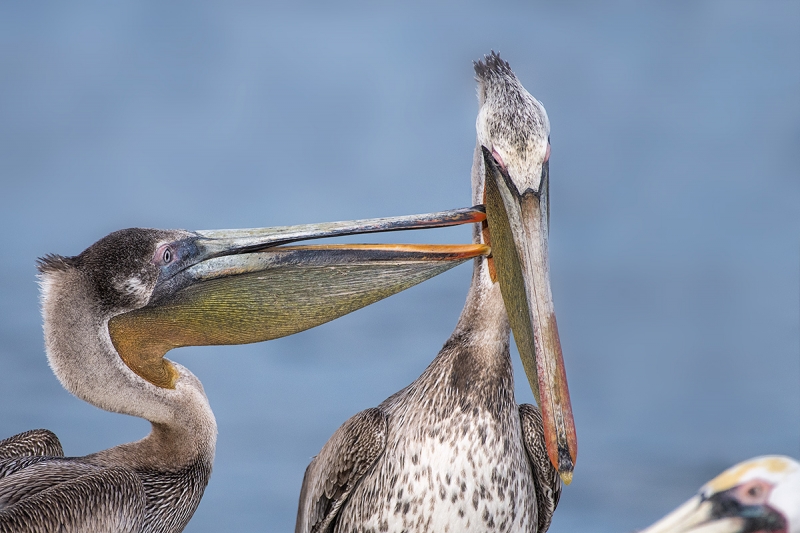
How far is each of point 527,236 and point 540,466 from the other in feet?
3.77

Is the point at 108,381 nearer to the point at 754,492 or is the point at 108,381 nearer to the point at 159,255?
the point at 159,255

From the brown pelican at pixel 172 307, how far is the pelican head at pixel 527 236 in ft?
1.11

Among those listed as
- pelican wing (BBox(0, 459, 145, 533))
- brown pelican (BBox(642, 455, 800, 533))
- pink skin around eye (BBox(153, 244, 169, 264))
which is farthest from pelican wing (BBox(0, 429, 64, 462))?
brown pelican (BBox(642, 455, 800, 533))

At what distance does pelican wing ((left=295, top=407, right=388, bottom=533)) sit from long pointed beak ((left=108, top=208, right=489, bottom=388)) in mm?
498

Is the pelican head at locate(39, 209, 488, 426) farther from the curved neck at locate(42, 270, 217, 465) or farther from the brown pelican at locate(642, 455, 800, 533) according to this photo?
the brown pelican at locate(642, 455, 800, 533)

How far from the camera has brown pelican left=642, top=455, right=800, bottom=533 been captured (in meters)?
3.60

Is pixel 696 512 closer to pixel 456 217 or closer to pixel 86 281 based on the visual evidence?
pixel 456 217

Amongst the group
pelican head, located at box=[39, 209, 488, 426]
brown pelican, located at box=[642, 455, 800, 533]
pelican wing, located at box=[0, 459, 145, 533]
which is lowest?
pelican wing, located at box=[0, 459, 145, 533]

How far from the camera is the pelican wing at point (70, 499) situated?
4.21 m

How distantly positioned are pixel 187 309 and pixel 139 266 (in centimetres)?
28

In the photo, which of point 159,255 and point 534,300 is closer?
point 534,300

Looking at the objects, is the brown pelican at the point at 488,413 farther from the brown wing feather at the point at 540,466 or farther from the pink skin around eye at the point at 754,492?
the pink skin around eye at the point at 754,492

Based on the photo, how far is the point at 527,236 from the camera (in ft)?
14.0

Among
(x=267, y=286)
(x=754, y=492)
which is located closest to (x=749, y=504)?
(x=754, y=492)
